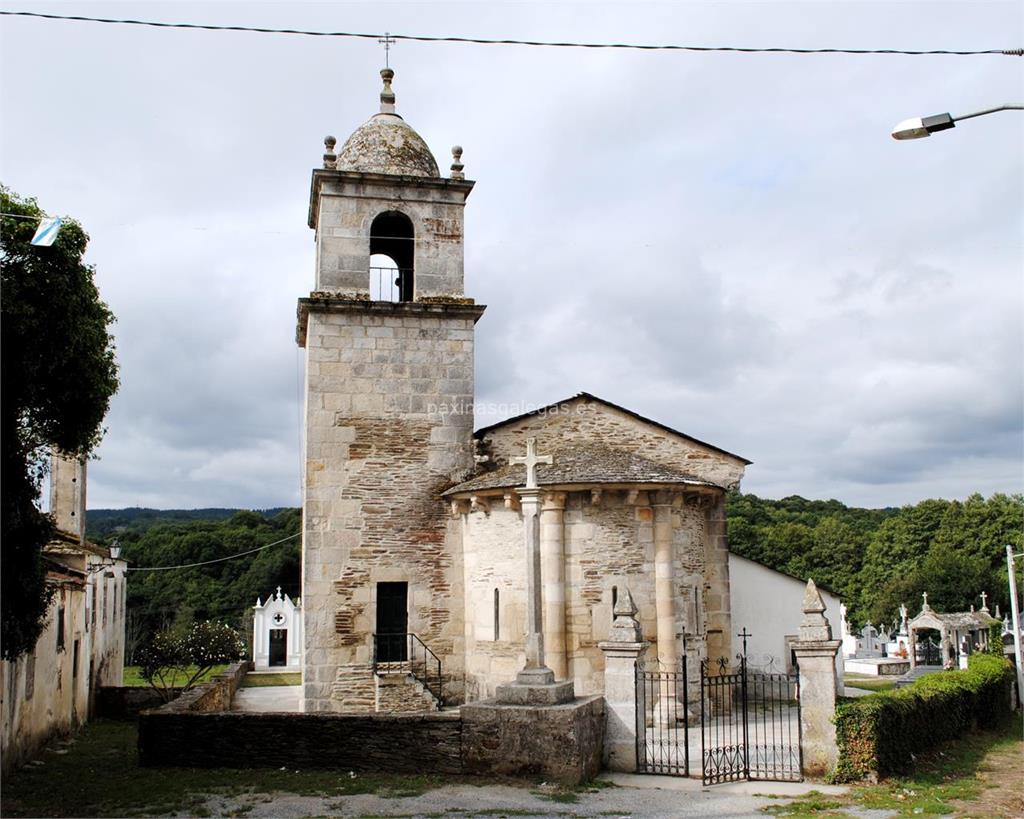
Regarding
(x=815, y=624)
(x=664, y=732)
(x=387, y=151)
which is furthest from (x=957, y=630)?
(x=387, y=151)

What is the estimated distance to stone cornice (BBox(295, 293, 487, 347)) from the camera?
18.6m

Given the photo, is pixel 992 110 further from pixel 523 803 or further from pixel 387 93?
pixel 387 93

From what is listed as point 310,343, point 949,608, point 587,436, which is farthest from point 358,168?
point 949,608

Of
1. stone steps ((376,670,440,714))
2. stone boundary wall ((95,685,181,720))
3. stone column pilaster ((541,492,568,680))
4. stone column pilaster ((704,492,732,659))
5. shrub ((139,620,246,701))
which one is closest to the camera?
stone column pilaster ((541,492,568,680))

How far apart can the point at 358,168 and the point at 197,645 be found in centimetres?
1564

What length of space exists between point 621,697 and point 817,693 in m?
2.57

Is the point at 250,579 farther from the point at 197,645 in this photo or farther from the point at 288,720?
the point at 288,720

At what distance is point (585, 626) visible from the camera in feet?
53.5

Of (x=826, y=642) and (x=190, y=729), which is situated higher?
(x=826, y=642)

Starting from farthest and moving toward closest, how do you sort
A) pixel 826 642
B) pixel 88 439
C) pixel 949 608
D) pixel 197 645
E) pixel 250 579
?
1. pixel 250 579
2. pixel 949 608
3. pixel 197 645
4. pixel 826 642
5. pixel 88 439

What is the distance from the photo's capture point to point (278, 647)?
44906 millimetres

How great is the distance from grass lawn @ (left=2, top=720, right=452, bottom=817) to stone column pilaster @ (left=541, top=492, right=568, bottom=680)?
16.7ft

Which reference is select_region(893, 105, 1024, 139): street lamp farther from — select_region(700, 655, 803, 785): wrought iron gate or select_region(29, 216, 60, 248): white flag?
select_region(29, 216, 60, 248): white flag

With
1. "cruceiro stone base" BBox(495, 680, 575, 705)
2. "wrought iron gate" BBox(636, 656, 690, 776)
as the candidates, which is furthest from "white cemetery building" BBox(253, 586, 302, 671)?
"cruceiro stone base" BBox(495, 680, 575, 705)
